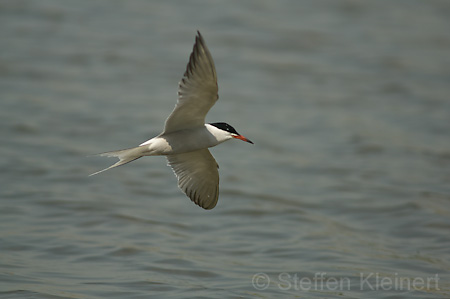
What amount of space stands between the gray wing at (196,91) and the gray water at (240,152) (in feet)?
5.58

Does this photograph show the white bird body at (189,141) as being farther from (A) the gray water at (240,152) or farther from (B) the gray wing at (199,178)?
(A) the gray water at (240,152)

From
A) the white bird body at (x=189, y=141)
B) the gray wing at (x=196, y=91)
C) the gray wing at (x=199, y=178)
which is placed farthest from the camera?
the gray wing at (x=199, y=178)

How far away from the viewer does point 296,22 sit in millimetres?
16094

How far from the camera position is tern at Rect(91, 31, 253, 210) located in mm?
5469

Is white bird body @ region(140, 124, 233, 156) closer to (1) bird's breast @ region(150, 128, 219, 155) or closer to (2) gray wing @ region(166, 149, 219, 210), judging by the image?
(1) bird's breast @ region(150, 128, 219, 155)

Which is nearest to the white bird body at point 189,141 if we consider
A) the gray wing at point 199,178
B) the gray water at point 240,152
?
the gray wing at point 199,178

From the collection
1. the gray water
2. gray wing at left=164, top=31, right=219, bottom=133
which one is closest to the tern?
gray wing at left=164, top=31, right=219, bottom=133

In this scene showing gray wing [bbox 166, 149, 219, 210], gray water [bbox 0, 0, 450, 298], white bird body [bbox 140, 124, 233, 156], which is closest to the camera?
white bird body [bbox 140, 124, 233, 156]

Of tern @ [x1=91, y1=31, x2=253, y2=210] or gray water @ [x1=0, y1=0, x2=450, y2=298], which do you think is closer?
tern @ [x1=91, y1=31, x2=253, y2=210]

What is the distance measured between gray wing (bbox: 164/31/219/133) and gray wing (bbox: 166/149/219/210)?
618 millimetres

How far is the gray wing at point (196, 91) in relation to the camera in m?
5.37

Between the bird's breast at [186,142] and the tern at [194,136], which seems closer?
the tern at [194,136]

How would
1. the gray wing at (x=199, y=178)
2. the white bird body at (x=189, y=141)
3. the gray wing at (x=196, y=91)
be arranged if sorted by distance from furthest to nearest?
1. the gray wing at (x=199, y=178)
2. the white bird body at (x=189, y=141)
3. the gray wing at (x=196, y=91)

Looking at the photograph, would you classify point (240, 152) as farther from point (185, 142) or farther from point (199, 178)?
point (185, 142)
